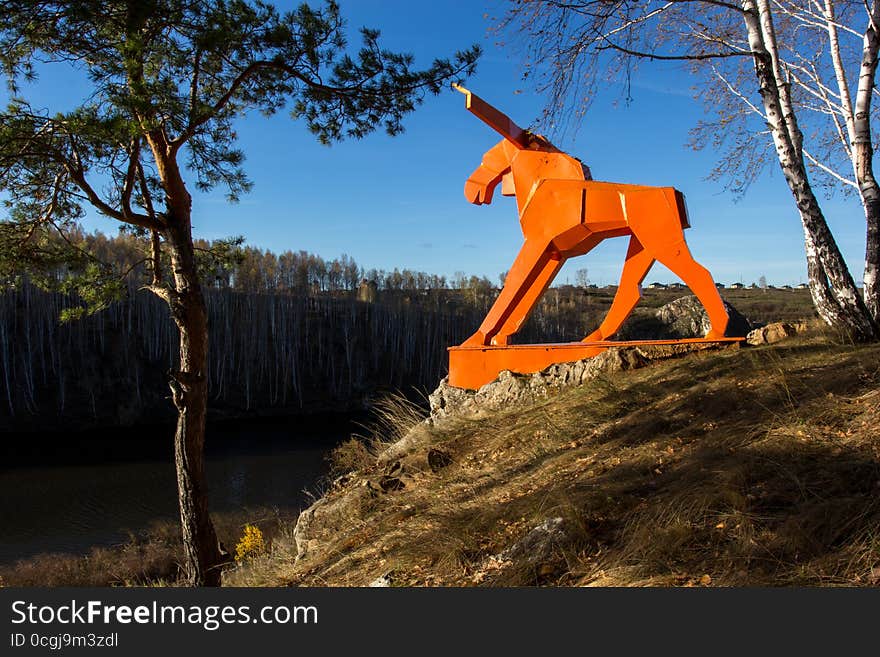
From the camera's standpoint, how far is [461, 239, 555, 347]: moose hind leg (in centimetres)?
701

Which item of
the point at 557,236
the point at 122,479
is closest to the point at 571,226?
the point at 557,236

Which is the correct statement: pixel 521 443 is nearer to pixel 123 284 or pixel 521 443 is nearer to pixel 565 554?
pixel 565 554

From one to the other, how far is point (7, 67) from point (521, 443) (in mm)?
5249

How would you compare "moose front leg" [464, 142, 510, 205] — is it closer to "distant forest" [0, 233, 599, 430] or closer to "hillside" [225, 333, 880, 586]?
"hillside" [225, 333, 880, 586]

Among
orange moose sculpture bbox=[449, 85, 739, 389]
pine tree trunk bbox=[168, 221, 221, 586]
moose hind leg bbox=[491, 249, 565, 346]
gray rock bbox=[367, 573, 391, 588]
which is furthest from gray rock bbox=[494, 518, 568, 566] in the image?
moose hind leg bbox=[491, 249, 565, 346]

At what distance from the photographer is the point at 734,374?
170 inches

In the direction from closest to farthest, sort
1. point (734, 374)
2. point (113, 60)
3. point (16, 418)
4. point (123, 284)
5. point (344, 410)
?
1. point (734, 374)
2. point (113, 60)
3. point (123, 284)
4. point (16, 418)
5. point (344, 410)

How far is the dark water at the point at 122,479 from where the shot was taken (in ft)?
50.5

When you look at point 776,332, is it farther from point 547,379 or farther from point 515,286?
point 515,286

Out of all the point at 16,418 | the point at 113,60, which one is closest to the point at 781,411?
the point at 113,60

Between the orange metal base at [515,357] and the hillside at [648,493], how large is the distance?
3.26ft

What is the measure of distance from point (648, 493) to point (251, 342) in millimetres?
36693

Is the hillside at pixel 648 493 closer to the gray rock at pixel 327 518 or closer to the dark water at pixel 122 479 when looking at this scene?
the gray rock at pixel 327 518

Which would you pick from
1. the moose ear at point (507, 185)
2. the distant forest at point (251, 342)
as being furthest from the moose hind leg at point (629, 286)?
the distant forest at point (251, 342)
